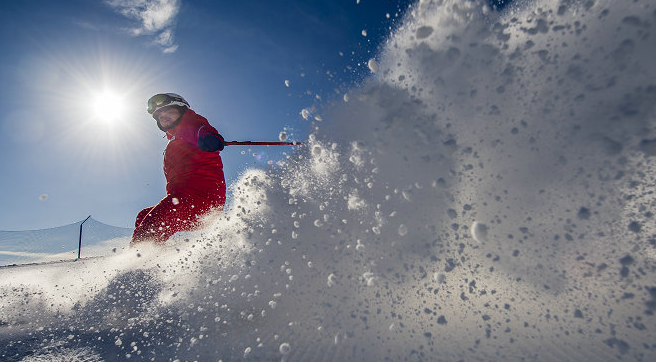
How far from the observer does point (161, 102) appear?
3.88 metres

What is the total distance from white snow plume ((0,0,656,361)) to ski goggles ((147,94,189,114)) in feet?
9.07

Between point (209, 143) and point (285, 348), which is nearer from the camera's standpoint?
point (285, 348)

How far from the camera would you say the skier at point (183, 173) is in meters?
3.00

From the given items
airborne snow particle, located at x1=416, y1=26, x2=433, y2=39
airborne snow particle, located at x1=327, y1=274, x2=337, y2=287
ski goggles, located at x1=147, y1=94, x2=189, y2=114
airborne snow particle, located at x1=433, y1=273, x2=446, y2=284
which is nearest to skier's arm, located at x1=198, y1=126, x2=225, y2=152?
ski goggles, located at x1=147, y1=94, x2=189, y2=114

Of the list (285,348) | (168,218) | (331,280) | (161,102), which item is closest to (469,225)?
(331,280)

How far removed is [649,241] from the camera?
3.33 feet

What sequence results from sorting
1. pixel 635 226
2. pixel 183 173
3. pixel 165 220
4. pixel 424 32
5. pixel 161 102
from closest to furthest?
pixel 635 226
pixel 424 32
pixel 165 220
pixel 183 173
pixel 161 102

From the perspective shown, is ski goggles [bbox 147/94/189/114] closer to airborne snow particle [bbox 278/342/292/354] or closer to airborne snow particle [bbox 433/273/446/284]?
airborne snow particle [bbox 278/342/292/354]

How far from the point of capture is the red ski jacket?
3.37m

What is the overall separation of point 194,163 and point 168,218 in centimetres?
83

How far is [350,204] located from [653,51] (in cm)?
142

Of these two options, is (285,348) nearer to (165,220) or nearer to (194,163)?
(165,220)

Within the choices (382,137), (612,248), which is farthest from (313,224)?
(612,248)

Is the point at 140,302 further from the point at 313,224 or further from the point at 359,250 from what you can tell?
the point at 359,250
